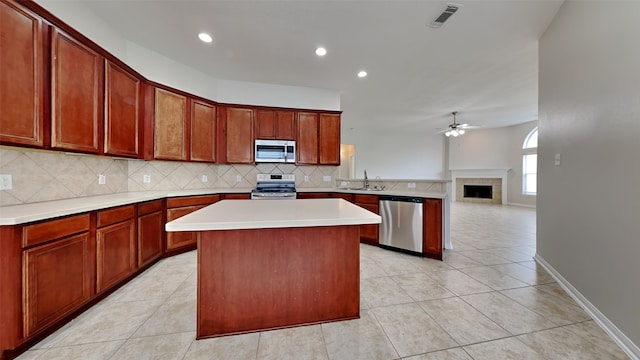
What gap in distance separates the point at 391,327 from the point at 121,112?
3480 mm

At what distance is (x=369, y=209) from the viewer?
3.71 m

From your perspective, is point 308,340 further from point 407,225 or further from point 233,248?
point 407,225

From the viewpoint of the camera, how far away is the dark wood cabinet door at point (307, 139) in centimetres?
418

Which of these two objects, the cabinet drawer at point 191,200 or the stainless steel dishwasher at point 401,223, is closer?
the cabinet drawer at point 191,200

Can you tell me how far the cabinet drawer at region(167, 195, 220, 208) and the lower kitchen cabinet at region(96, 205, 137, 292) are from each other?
0.61 metres

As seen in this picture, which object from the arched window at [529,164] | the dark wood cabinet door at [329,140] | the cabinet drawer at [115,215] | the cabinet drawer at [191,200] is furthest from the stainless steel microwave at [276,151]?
the arched window at [529,164]

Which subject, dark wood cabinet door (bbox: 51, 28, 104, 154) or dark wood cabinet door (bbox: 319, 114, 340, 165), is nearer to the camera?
dark wood cabinet door (bbox: 51, 28, 104, 154)

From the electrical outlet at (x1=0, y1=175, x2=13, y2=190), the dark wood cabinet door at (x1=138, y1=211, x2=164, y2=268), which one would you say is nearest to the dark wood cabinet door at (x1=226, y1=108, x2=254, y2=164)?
the dark wood cabinet door at (x1=138, y1=211, x2=164, y2=268)

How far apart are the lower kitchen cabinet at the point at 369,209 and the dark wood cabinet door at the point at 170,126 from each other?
2.78 meters

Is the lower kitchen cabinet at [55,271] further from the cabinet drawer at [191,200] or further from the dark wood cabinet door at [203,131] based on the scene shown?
the dark wood cabinet door at [203,131]

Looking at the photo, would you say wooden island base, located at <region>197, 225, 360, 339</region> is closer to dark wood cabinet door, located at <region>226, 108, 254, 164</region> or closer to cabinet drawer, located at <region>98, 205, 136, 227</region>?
cabinet drawer, located at <region>98, 205, 136, 227</region>

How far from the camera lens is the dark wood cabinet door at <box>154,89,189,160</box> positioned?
3156mm

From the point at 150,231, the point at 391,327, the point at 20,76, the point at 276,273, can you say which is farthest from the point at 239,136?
the point at 391,327

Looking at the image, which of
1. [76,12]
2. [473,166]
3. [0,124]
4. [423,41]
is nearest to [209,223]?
[0,124]
